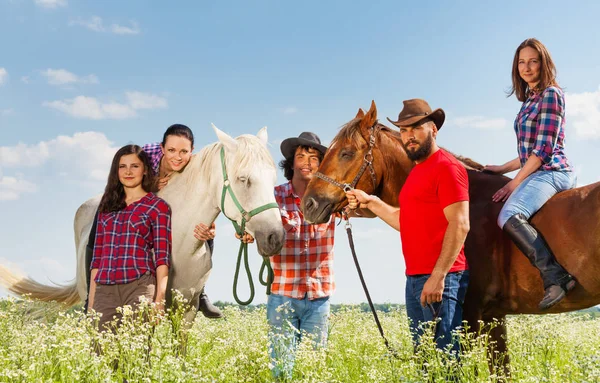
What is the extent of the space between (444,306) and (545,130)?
2.40 meters

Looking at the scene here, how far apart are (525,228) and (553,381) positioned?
1.76 metres

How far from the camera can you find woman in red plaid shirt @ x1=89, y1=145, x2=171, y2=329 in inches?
185

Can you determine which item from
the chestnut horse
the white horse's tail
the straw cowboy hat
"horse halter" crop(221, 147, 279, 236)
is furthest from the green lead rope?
the white horse's tail

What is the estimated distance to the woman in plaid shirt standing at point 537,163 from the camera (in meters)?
4.93

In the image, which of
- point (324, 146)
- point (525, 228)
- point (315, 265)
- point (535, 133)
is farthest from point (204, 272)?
point (535, 133)

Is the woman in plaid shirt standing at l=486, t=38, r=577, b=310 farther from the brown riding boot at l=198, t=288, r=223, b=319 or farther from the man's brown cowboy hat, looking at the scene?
the brown riding boot at l=198, t=288, r=223, b=319

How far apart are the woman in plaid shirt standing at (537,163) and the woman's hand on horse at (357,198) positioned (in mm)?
1525

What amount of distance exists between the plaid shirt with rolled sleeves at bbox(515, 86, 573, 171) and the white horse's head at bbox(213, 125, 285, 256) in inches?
101

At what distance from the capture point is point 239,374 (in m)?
3.65

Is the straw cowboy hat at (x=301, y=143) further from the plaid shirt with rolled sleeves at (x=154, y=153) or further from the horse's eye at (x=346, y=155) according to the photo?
the plaid shirt with rolled sleeves at (x=154, y=153)

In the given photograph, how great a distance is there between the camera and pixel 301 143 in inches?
217

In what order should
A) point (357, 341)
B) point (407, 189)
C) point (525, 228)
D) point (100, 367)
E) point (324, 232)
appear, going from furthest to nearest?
point (357, 341), point (324, 232), point (525, 228), point (407, 189), point (100, 367)

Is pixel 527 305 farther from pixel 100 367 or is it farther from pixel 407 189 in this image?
pixel 100 367

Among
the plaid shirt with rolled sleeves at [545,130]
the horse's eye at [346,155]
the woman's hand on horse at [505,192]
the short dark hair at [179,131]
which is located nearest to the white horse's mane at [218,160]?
the short dark hair at [179,131]
